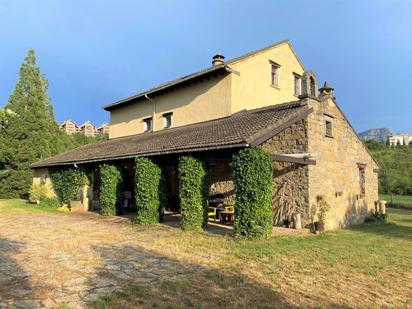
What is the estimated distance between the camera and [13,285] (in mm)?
5250

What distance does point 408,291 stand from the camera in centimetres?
556

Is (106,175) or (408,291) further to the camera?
(106,175)

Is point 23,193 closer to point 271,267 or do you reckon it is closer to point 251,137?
point 251,137

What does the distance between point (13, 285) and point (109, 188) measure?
395 inches

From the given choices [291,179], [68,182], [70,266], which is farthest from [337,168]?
[68,182]

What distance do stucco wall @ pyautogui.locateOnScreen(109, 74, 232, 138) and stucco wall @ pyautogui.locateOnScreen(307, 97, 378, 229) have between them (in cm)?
454

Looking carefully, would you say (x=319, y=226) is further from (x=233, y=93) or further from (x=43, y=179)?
(x=43, y=179)

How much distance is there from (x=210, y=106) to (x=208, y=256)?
1005 cm

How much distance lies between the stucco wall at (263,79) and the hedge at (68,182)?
9046mm

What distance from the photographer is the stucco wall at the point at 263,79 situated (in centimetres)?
1584

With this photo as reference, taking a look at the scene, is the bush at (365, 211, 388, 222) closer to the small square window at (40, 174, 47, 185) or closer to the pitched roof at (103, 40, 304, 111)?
the pitched roof at (103, 40, 304, 111)

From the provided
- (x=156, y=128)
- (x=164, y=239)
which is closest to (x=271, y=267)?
(x=164, y=239)

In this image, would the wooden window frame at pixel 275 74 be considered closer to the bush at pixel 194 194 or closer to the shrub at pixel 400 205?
the bush at pixel 194 194

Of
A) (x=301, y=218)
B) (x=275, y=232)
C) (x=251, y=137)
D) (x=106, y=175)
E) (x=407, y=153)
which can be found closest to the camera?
(x=251, y=137)
